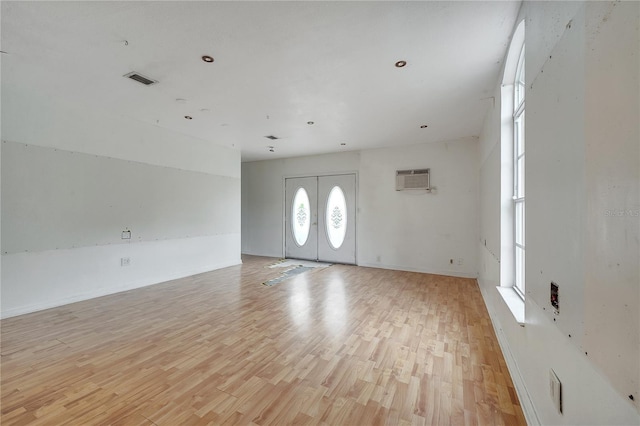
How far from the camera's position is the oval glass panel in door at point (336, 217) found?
260 inches

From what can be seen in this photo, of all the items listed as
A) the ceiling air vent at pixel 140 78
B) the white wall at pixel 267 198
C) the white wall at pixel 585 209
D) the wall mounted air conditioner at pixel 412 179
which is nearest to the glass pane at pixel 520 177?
the white wall at pixel 585 209

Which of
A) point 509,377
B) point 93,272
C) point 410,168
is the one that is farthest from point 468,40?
point 93,272

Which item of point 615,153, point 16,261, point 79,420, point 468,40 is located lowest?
point 79,420

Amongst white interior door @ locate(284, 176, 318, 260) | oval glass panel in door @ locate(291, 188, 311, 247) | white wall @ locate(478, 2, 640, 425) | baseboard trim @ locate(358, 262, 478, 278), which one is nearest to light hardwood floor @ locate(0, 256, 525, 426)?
white wall @ locate(478, 2, 640, 425)

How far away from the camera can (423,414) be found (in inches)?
65.3

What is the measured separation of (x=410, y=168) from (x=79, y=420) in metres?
5.88

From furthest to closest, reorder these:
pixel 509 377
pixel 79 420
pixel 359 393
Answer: pixel 509 377 → pixel 359 393 → pixel 79 420

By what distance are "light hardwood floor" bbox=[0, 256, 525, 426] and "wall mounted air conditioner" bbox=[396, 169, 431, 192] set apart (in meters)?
2.53

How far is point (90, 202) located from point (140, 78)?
2109mm

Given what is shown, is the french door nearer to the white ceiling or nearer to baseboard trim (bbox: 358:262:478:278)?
baseboard trim (bbox: 358:262:478:278)

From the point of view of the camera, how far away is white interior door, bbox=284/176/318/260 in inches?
274

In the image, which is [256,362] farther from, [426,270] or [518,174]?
[426,270]

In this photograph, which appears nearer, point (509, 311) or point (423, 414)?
point (423, 414)

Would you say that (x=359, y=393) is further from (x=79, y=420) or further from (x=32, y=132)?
(x=32, y=132)
